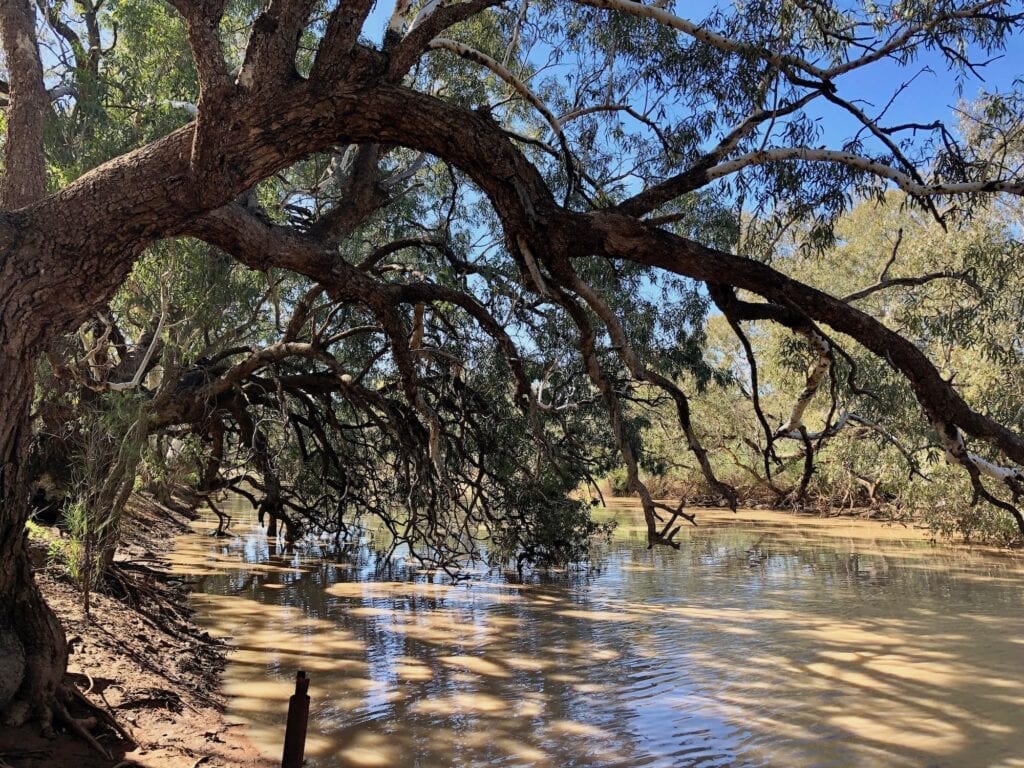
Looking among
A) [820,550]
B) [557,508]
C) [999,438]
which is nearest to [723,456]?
[820,550]

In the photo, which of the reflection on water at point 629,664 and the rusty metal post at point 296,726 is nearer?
the rusty metal post at point 296,726

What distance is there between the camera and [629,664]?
6.33 m

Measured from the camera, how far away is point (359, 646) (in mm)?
6754

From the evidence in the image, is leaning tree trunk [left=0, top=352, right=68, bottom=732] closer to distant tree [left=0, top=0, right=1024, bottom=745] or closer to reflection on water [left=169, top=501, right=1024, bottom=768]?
distant tree [left=0, top=0, right=1024, bottom=745]

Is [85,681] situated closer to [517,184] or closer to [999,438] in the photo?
[517,184]

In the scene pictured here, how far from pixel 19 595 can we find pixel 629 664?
451 cm

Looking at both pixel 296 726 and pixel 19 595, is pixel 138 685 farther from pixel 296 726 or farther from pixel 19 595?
pixel 296 726

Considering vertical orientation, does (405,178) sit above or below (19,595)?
above

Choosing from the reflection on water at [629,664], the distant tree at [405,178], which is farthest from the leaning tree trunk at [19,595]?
the reflection on water at [629,664]

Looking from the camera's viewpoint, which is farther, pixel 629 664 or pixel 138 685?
pixel 629 664

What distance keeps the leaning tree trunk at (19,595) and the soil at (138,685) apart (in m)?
0.14

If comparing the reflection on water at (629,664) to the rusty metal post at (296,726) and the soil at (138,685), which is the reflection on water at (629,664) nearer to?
the soil at (138,685)

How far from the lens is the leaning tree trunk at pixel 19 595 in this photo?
3.17 m

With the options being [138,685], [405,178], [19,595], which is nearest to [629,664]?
[138,685]
